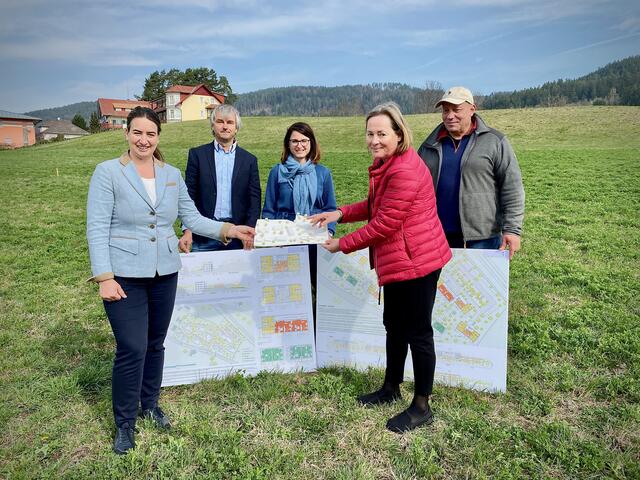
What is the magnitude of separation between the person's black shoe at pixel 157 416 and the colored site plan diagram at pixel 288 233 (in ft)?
4.88

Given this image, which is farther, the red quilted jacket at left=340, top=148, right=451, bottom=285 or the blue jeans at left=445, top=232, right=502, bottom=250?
the blue jeans at left=445, top=232, right=502, bottom=250

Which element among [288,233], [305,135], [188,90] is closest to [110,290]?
[288,233]

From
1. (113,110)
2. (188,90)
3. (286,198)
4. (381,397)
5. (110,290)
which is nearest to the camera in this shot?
(110,290)

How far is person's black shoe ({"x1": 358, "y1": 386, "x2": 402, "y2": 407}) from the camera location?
12.5 feet

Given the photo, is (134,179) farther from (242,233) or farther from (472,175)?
(472,175)

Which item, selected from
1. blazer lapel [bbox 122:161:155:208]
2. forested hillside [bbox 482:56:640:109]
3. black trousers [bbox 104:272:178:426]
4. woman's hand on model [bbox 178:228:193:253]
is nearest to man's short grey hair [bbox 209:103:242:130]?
woman's hand on model [bbox 178:228:193:253]

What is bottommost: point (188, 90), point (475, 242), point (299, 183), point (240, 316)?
point (240, 316)

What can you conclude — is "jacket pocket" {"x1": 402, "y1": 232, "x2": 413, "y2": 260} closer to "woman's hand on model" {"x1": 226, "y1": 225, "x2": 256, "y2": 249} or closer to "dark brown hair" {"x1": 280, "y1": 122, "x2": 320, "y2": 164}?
"woman's hand on model" {"x1": 226, "y1": 225, "x2": 256, "y2": 249}

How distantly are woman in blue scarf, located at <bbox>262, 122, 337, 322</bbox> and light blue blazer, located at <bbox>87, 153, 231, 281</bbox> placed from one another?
1.50 m

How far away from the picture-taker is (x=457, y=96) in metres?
3.70

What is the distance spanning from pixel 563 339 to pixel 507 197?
191 centimetres

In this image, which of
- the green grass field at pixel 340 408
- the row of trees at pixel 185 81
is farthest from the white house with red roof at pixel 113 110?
the green grass field at pixel 340 408

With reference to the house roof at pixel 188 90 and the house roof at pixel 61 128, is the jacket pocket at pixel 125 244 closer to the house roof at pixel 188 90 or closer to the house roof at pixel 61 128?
the house roof at pixel 188 90

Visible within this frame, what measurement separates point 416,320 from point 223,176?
2306 mm
